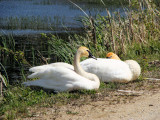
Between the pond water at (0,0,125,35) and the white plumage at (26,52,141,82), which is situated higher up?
the pond water at (0,0,125,35)

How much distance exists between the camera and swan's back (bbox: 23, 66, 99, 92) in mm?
5418

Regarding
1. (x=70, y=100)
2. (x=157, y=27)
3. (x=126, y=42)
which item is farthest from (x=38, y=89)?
(x=157, y=27)

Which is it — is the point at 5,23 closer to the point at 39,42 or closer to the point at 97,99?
the point at 39,42

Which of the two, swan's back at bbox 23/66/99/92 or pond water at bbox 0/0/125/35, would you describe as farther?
pond water at bbox 0/0/125/35

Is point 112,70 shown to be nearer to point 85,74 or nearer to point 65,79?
point 85,74

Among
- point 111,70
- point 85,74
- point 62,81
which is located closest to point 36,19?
point 111,70

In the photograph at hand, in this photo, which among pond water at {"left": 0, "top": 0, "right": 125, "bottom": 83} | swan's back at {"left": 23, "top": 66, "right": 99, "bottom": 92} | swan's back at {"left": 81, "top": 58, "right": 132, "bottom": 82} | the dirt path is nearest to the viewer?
the dirt path

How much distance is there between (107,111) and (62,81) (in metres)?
1.35

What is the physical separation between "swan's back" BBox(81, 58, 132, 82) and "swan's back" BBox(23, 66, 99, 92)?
78 centimetres

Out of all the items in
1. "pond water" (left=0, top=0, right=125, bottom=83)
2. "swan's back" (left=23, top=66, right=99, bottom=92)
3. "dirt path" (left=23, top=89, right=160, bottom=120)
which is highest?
"pond water" (left=0, top=0, right=125, bottom=83)

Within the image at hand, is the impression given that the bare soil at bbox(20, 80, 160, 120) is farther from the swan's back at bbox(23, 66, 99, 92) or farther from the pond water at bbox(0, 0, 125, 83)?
the pond water at bbox(0, 0, 125, 83)

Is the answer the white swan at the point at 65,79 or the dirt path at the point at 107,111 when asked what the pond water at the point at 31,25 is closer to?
the white swan at the point at 65,79

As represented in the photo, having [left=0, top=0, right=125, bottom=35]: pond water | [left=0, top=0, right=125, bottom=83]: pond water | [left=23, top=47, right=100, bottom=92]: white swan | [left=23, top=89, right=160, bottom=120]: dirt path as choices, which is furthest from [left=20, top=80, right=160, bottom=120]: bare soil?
[left=0, top=0, right=125, bottom=35]: pond water

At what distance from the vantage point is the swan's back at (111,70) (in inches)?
243
